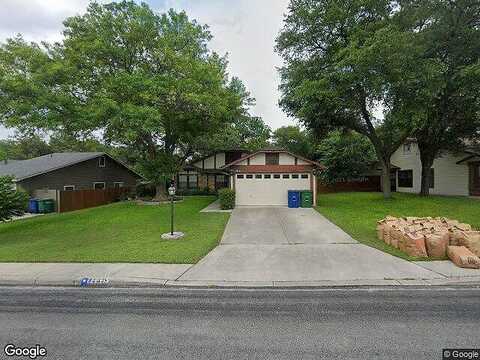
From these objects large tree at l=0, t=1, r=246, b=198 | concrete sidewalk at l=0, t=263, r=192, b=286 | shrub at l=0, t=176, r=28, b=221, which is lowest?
concrete sidewalk at l=0, t=263, r=192, b=286

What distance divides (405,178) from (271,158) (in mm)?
19025

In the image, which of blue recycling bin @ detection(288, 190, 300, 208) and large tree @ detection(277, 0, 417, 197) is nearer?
large tree @ detection(277, 0, 417, 197)

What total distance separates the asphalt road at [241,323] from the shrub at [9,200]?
6.05 metres

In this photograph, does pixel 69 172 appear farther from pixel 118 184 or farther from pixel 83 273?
pixel 83 273

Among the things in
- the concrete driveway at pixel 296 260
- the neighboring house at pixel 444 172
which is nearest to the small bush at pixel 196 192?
the neighboring house at pixel 444 172

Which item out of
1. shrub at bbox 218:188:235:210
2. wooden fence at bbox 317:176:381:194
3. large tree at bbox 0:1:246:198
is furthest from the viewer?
wooden fence at bbox 317:176:381:194

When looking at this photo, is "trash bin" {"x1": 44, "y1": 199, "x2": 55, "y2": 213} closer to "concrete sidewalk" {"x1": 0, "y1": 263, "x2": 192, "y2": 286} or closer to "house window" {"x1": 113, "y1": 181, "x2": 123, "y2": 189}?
"house window" {"x1": 113, "y1": 181, "x2": 123, "y2": 189}

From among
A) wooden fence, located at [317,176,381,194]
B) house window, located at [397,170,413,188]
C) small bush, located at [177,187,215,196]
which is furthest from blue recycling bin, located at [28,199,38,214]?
house window, located at [397,170,413,188]

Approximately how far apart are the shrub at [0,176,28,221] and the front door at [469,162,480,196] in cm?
3127

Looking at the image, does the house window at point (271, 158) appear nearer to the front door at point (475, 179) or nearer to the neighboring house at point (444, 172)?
the neighboring house at point (444, 172)

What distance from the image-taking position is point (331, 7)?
20078 millimetres

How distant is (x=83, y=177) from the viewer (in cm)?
2641

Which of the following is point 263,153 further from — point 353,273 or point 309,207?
point 353,273

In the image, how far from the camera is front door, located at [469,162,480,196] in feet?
81.2
